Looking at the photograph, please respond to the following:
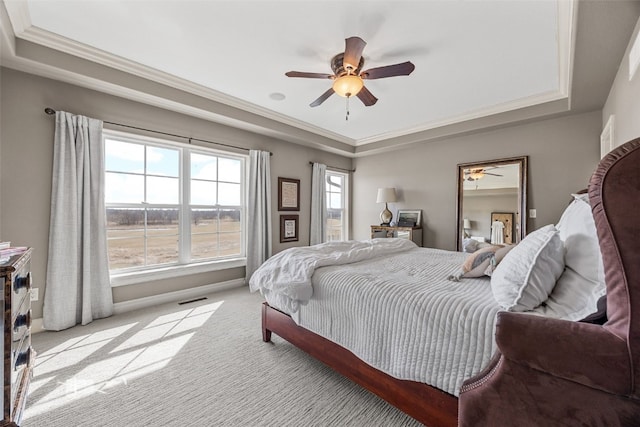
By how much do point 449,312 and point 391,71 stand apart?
1946 mm

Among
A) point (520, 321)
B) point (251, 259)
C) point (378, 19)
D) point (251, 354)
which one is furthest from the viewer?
point (251, 259)

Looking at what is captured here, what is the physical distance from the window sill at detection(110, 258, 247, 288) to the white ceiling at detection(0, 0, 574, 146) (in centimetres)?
223

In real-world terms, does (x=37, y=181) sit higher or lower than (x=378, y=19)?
lower

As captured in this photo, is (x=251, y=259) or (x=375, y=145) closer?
(x=251, y=259)

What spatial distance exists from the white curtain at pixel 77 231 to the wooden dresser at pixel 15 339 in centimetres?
94

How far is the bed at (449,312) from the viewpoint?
964 mm

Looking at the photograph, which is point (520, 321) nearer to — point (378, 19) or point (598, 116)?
point (378, 19)

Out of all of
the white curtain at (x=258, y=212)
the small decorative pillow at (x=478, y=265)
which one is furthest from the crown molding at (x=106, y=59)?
the small decorative pillow at (x=478, y=265)

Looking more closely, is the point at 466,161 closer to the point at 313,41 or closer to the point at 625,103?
the point at 625,103

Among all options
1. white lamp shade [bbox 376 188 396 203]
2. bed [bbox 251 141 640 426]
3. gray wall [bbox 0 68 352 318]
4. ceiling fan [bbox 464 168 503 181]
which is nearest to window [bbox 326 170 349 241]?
white lamp shade [bbox 376 188 396 203]

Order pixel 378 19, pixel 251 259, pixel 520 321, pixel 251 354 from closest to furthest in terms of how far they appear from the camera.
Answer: pixel 520 321
pixel 378 19
pixel 251 354
pixel 251 259

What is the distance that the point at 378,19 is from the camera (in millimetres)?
2027

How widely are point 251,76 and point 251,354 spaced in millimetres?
2765

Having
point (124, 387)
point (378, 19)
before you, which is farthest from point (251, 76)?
point (124, 387)
